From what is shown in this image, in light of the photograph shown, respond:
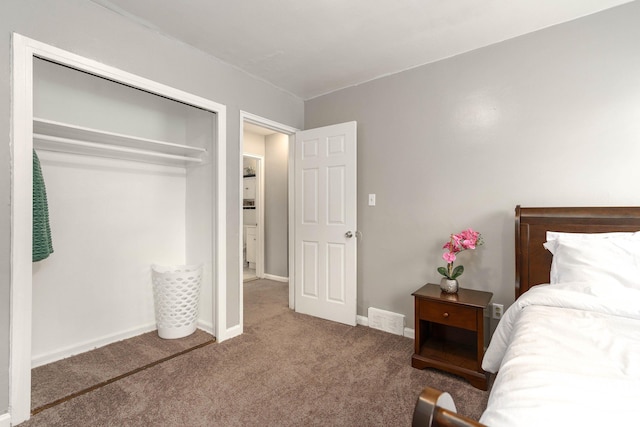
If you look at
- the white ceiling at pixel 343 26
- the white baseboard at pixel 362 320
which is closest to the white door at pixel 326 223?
the white baseboard at pixel 362 320

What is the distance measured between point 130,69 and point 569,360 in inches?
110

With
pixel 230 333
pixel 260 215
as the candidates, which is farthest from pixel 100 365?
pixel 260 215

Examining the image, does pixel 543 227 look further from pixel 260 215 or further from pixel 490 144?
pixel 260 215

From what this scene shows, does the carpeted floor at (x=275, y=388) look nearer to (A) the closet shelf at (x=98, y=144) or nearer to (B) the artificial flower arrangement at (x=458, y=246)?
(B) the artificial flower arrangement at (x=458, y=246)

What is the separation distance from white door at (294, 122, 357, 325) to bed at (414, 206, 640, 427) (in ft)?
4.71

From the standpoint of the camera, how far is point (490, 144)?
2438 millimetres

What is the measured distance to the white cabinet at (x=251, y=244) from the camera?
18.0 ft

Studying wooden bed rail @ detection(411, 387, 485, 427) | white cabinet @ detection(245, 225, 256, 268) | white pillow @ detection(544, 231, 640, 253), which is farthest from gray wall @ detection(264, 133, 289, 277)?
wooden bed rail @ detection(411, 387, 485, 427)

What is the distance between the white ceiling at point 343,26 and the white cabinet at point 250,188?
9.42ft

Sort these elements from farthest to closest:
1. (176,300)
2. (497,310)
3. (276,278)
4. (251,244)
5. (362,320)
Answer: (251,244) < (276,278) < (362,320) < (176,300) < (497,310)

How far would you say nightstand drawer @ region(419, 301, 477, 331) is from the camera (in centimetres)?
211

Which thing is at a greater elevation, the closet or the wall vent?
the closet

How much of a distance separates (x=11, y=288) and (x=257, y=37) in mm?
2204

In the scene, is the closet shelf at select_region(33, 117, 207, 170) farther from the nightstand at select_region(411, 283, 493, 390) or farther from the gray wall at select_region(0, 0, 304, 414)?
the nightstand at select_region(411, 283, 493, 390)
